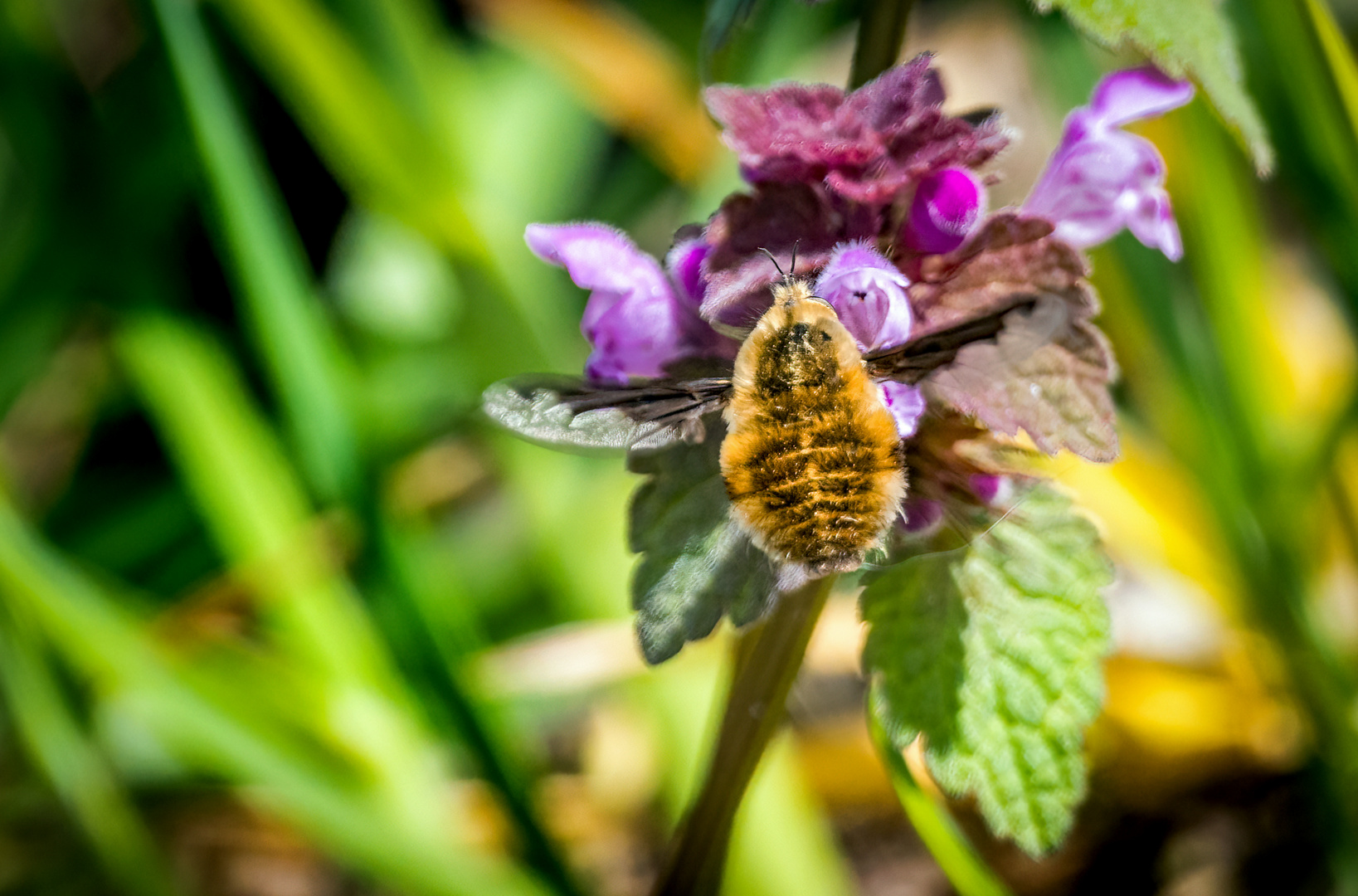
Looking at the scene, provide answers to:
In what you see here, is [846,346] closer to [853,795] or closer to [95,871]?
[853,795]

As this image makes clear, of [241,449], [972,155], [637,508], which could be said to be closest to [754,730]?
[637,508]

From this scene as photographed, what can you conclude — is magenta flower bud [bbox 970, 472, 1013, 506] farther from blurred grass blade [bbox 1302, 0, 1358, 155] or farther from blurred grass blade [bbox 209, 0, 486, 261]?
blurred grass blade [bbox 209, 0, 486, 261]

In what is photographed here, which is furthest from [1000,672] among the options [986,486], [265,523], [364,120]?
[364,120]

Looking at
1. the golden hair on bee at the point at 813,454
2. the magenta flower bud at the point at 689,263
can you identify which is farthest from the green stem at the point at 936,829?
the magenta flower bud at the point at 689,263

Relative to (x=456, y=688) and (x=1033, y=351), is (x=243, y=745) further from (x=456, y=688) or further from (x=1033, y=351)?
(x=1033, y=351)

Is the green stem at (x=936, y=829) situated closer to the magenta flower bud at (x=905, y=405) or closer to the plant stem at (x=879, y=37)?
the magenta flower bud at (x=905, y=405)

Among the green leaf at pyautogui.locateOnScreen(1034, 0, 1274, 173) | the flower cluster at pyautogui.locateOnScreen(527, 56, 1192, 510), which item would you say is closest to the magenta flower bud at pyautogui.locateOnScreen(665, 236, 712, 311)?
the flower cluster at pyautogui.locateOnScreen(527, 56, 1192, 510)
